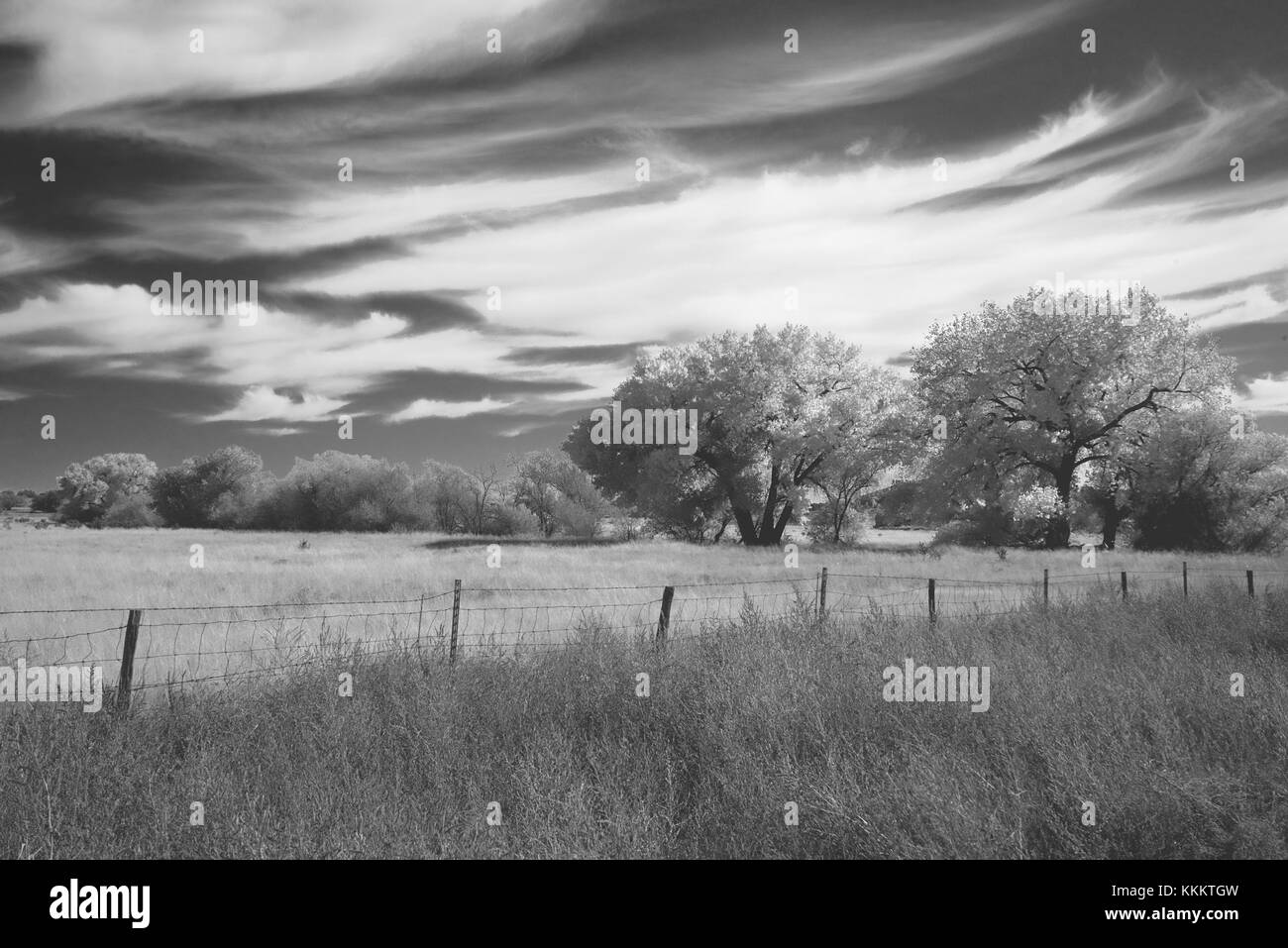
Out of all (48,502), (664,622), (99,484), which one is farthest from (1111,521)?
(48,502)

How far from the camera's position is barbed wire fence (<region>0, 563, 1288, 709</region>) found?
8.77 m

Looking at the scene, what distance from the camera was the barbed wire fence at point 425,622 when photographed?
28.8 ft

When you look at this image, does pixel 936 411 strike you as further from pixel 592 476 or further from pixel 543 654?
pixel 543 654

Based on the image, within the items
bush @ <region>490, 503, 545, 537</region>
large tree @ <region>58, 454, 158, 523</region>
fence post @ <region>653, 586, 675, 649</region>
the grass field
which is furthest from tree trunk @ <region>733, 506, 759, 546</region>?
large tree @ <region>58, 454, 158, 523</region>

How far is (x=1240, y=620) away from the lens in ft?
37.8

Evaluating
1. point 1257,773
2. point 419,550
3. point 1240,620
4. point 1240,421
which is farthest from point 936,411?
point 1257,773

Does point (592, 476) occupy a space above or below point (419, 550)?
above

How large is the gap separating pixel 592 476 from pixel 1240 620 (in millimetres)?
41242

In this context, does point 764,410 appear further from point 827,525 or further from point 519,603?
point 519,603

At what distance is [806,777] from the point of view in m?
5.60

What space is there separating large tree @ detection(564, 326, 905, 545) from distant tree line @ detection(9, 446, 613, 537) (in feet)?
66.7
